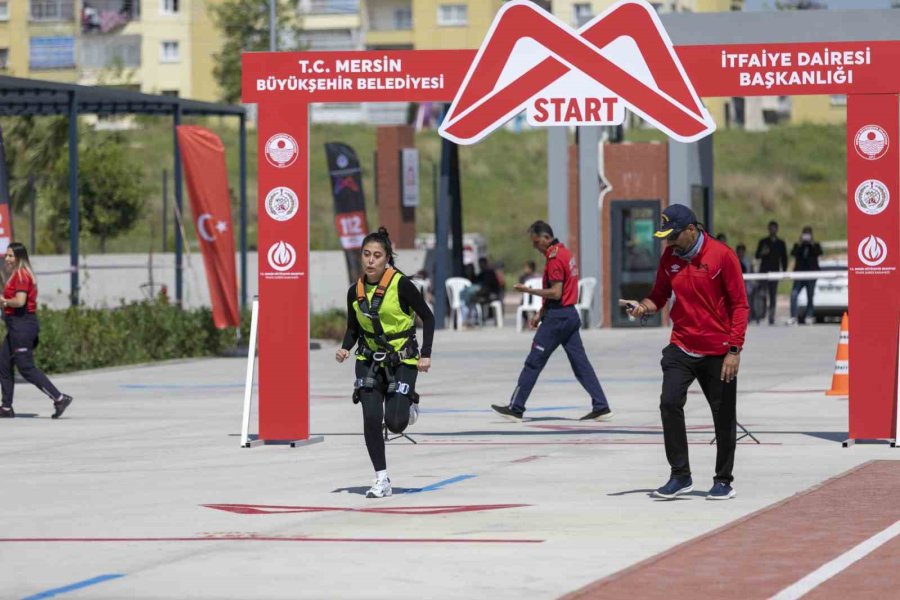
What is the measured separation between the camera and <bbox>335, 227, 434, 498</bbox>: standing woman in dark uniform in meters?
12.8

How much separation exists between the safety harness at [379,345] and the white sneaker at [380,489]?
557 millimetres

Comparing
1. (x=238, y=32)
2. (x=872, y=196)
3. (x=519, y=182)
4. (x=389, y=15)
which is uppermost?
(x=389, y=15)

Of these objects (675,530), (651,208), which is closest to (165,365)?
(651,208)

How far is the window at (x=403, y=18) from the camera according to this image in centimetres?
9625

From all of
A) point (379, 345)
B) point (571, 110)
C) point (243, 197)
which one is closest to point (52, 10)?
point (243, 197)

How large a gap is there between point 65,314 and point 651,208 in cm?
1398

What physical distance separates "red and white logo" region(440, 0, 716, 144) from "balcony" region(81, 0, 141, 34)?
78465 millimetres

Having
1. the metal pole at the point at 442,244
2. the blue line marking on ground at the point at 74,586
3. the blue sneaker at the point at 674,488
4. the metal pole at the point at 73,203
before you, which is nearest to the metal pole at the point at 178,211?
the metal pole at the point at 73,203

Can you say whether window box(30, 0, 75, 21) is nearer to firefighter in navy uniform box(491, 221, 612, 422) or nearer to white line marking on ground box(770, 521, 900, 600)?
firefighter in navy uniform box(491, 221, 612, 422)

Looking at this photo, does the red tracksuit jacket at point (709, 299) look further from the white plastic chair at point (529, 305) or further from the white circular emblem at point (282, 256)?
the white plastic chair at point (529, 305)

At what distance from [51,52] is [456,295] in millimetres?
56002

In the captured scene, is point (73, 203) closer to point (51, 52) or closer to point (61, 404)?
point (61, 404)

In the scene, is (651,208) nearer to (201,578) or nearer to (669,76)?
(669,76)

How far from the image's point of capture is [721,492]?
1255 cm
